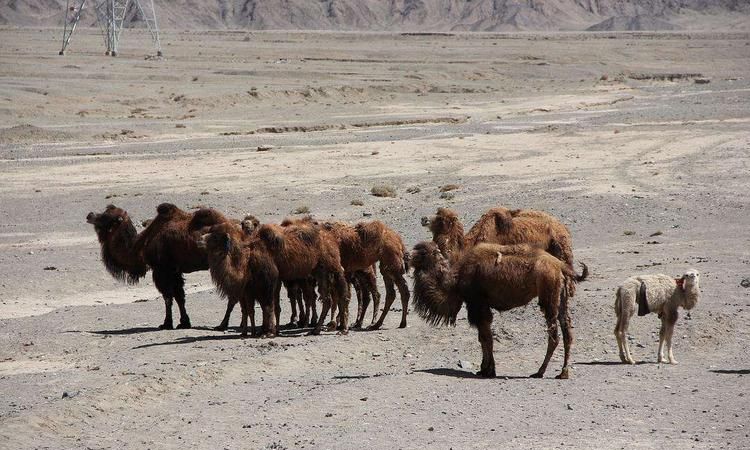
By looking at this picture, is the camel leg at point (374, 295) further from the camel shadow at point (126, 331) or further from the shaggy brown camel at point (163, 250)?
the camel shadow at point (126, 331)

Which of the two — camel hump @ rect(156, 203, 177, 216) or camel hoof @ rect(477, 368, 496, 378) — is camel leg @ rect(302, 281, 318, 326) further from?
camel hoof @ rect(477, 368, 496, 378)

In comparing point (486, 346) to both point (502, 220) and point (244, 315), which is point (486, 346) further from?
point (244, 315)

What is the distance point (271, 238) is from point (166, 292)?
2126mm

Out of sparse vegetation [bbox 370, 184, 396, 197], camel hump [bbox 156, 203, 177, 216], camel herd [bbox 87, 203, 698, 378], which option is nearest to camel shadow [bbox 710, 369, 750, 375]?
camel herd [bbox 87, 203, 698, 378]

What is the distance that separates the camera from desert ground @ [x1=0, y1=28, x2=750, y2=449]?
1097cm

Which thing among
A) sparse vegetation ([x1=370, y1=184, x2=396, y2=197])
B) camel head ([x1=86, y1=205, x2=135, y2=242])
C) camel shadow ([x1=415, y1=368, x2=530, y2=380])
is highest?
camel head ([x1=86, y1=205, x2=135, y2=242])

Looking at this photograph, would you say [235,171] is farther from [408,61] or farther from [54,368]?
[408,61]

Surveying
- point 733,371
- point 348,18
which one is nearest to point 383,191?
point 733,371

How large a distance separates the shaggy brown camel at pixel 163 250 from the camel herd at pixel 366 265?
0.04 feet

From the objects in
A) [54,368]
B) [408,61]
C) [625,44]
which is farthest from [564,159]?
[625,44]

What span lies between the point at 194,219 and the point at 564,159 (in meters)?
20.4

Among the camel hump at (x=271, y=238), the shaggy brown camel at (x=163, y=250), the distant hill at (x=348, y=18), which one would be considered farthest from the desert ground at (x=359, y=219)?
the distant hill at (x=348, y=18)

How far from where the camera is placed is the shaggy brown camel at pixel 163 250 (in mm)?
16297

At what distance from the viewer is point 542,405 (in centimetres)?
1132
